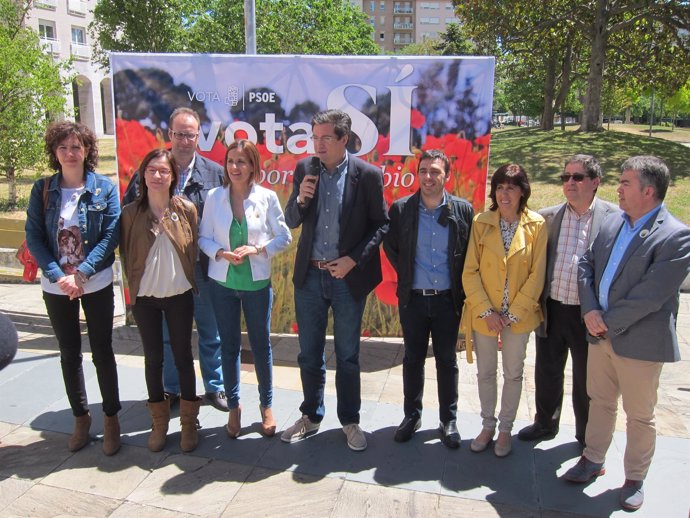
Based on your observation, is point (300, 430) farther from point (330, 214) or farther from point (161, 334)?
point (330, 214)

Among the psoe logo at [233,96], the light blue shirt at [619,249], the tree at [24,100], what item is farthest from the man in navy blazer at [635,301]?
the tree at [24,100]

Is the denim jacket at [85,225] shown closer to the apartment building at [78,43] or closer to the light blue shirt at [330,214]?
the light blue shirt at [330,214]

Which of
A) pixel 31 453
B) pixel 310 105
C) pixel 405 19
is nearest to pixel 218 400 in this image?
pixel 31 453

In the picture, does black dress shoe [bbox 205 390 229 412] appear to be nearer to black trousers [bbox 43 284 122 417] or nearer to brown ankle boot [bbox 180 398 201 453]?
brown ankle boot [bbox 180 398 201 453]

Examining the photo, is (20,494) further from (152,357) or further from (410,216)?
(410,216)

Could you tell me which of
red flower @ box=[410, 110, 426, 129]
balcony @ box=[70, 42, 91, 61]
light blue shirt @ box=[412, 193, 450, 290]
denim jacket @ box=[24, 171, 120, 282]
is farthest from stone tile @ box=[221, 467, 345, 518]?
balcony @ box=[70, 42, 91, 61]

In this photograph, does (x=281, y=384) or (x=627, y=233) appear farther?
(x=281, y=384)

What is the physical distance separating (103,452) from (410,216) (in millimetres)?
2374

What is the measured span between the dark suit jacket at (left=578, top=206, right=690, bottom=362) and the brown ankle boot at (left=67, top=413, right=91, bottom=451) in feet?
10.2

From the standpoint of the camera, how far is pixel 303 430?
361cm

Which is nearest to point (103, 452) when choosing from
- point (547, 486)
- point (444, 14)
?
point (547, 486)

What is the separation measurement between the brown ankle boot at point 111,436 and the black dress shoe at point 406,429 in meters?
1.74

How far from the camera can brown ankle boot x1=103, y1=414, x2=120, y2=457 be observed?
3.40 metres

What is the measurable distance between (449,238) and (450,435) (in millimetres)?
1240
